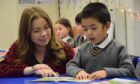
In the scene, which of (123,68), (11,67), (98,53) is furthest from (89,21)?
(11,67)

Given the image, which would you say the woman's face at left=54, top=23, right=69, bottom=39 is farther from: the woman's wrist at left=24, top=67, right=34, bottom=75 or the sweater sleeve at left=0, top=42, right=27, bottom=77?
the woman's wrist at left=24, top=67, right=34, bottom=75

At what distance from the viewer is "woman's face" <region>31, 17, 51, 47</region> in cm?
149

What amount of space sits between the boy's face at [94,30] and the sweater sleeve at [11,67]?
39 centimetres

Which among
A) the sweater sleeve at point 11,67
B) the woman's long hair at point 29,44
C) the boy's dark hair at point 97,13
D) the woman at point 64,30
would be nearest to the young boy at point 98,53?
the boy's dark hair at point 97,13

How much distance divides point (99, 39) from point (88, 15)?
0.45ft

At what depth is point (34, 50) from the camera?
1625mm

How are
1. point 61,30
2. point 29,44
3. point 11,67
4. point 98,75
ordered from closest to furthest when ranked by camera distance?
point 98,75 → point 11,67 → point 29,44 → point 61,30

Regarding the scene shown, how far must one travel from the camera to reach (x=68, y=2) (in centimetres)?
511

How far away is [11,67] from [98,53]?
470 millimetres

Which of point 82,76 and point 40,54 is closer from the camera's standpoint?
point 82,76

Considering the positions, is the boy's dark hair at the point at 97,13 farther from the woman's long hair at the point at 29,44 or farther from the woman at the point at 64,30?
the woman at the point at 64,30

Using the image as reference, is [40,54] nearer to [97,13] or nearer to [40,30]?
[40,30]

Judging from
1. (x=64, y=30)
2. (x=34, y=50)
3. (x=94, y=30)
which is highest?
(x=94, y=30)

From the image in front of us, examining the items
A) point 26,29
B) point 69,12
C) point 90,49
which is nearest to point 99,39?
point 90,49
